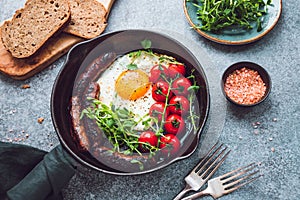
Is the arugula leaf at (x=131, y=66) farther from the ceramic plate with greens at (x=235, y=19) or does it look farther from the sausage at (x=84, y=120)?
the ceramic plate with greens at (x=235, y=19)

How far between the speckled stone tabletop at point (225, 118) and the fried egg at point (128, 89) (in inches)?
19.5

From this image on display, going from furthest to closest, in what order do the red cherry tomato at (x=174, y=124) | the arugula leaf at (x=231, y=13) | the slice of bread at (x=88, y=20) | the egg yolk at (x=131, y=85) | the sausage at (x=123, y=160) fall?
the slice of bread at (x=88, y=20) < the arugula leaf at (x=231, y=13) < the egg yolk at (x=131, y=85) < the red cherry tomato at (x=174, y=124) < the sausage at (x=123, y=160)

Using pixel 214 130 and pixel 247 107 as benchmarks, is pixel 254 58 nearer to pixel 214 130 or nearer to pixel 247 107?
pixel 247 107

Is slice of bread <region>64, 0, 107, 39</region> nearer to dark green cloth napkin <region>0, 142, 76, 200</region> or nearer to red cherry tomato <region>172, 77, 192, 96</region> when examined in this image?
red cherry tomato <region>172, 77, 192, 96</region>

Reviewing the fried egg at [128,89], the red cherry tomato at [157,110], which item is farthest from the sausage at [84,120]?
the red cherry tomato at [157,110]

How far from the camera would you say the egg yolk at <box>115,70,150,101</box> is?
315 centimetres

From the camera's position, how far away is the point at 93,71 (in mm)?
3148

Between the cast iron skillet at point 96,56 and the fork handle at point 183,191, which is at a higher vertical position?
the cast iron skillet at point 96,56

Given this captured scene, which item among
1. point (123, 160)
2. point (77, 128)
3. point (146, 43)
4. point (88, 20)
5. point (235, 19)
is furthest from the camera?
point (88, 20)

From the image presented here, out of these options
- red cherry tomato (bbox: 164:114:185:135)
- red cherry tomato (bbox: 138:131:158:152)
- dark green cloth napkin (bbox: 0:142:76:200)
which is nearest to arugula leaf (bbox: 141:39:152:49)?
red cherry tomato (bbox: 164:114:185:135)

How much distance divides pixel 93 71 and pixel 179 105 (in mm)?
682

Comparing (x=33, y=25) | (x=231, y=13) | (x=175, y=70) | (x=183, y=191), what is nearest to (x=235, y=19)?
(x=231, y=13)

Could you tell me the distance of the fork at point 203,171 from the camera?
3.12 meters

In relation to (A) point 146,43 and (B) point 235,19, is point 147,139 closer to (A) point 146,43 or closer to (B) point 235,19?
(A) point 146,43
